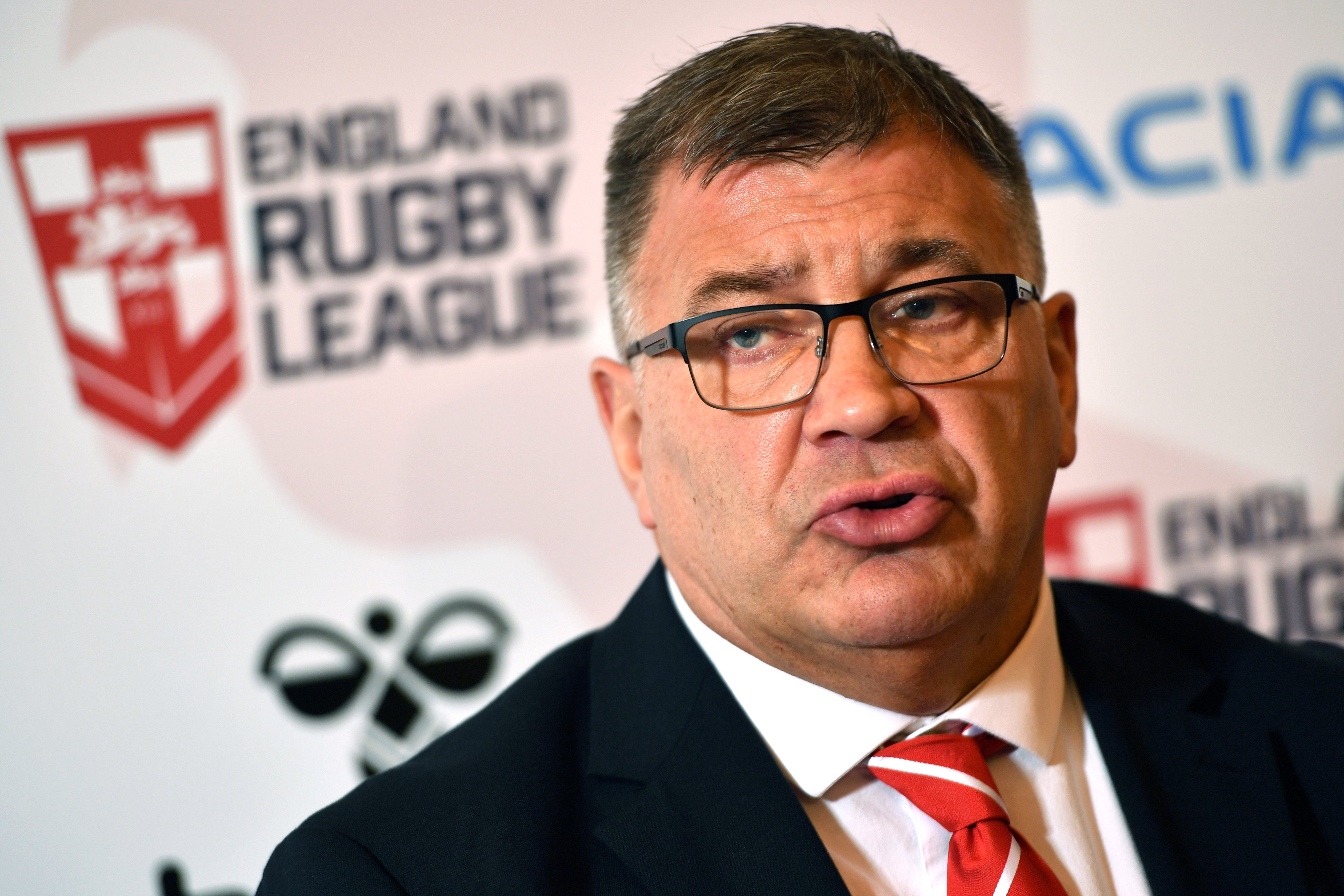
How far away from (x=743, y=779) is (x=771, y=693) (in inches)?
4.8

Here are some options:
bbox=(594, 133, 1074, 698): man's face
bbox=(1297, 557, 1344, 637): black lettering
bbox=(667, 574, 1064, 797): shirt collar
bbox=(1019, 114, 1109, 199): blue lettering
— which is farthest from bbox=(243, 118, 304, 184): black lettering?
bbox=(1297, 557, 1344, 637): black lettering

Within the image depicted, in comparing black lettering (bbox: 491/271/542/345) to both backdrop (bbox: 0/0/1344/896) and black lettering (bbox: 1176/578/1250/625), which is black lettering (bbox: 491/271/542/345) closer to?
backdrop (bbox: 0/0/1344/896)

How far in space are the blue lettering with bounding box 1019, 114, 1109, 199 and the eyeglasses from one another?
51.4 inches

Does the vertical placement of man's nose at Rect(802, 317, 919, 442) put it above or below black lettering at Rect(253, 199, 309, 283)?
below

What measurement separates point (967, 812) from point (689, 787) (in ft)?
1.05

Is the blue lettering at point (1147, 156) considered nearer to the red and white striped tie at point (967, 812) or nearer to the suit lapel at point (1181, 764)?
the suit lapel at point (1181, 764)

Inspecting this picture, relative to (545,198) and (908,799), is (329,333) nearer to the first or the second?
(545,198)

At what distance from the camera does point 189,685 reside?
7.36ft

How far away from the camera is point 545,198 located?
2363mm

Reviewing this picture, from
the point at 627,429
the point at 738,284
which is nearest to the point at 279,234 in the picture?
the point at 627,429

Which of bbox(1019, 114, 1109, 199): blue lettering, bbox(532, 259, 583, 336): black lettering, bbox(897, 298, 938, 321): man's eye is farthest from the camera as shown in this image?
bbox(1019, 114, 1109, 199): blue lettering

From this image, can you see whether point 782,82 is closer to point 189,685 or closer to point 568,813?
point 568,813

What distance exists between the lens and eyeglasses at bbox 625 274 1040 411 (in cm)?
119

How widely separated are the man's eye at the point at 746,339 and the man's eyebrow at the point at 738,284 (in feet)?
0.14
